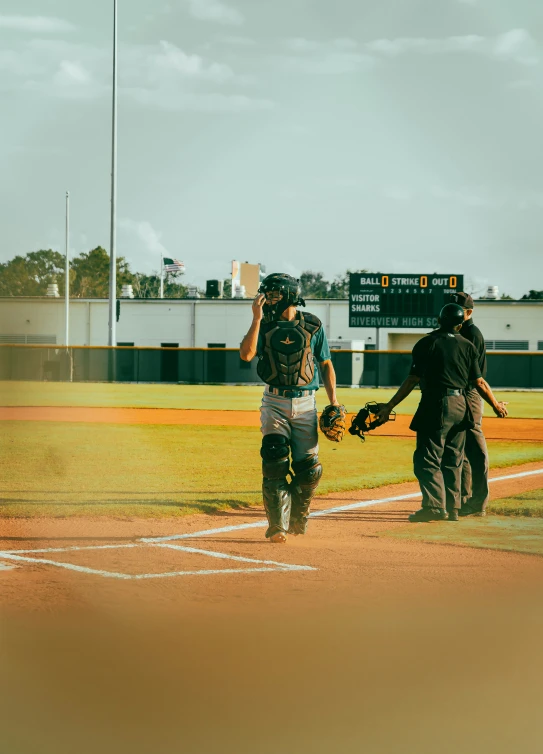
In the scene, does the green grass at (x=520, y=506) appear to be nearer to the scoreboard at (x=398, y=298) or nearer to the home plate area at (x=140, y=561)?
the home plate area at (x=140, y=561)

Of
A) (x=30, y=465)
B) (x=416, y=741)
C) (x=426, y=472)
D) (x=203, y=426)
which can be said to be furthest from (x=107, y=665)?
(x=203, y=426)

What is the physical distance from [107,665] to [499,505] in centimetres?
575

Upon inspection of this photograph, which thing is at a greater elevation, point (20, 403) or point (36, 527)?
point (20, 403)

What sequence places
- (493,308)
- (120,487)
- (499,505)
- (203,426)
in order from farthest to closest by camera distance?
1. (493,308)
2. (203,426)
3. (120,487)
4. (499,505)

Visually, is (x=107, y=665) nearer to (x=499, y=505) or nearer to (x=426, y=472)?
(x=426, y=472)

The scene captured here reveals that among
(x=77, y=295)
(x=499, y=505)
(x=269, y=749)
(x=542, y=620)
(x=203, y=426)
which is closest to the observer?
(x=269, y=749)

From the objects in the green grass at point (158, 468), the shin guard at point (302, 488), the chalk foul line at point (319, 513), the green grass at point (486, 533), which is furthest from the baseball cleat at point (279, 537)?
the green grass at point (158, 468)

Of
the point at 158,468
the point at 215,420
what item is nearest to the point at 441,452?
the point at 158,468

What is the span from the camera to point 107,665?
4113 millimetres

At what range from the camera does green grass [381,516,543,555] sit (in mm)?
7230

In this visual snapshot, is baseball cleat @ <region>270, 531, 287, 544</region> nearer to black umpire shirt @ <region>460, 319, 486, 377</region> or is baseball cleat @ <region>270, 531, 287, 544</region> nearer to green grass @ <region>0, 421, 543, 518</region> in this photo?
green grass @ <region>0, 421, 543, 518</region>

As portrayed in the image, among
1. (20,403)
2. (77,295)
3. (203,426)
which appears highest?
(77,295)

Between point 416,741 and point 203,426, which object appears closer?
point 416,741

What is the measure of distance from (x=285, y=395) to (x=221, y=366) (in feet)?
120
